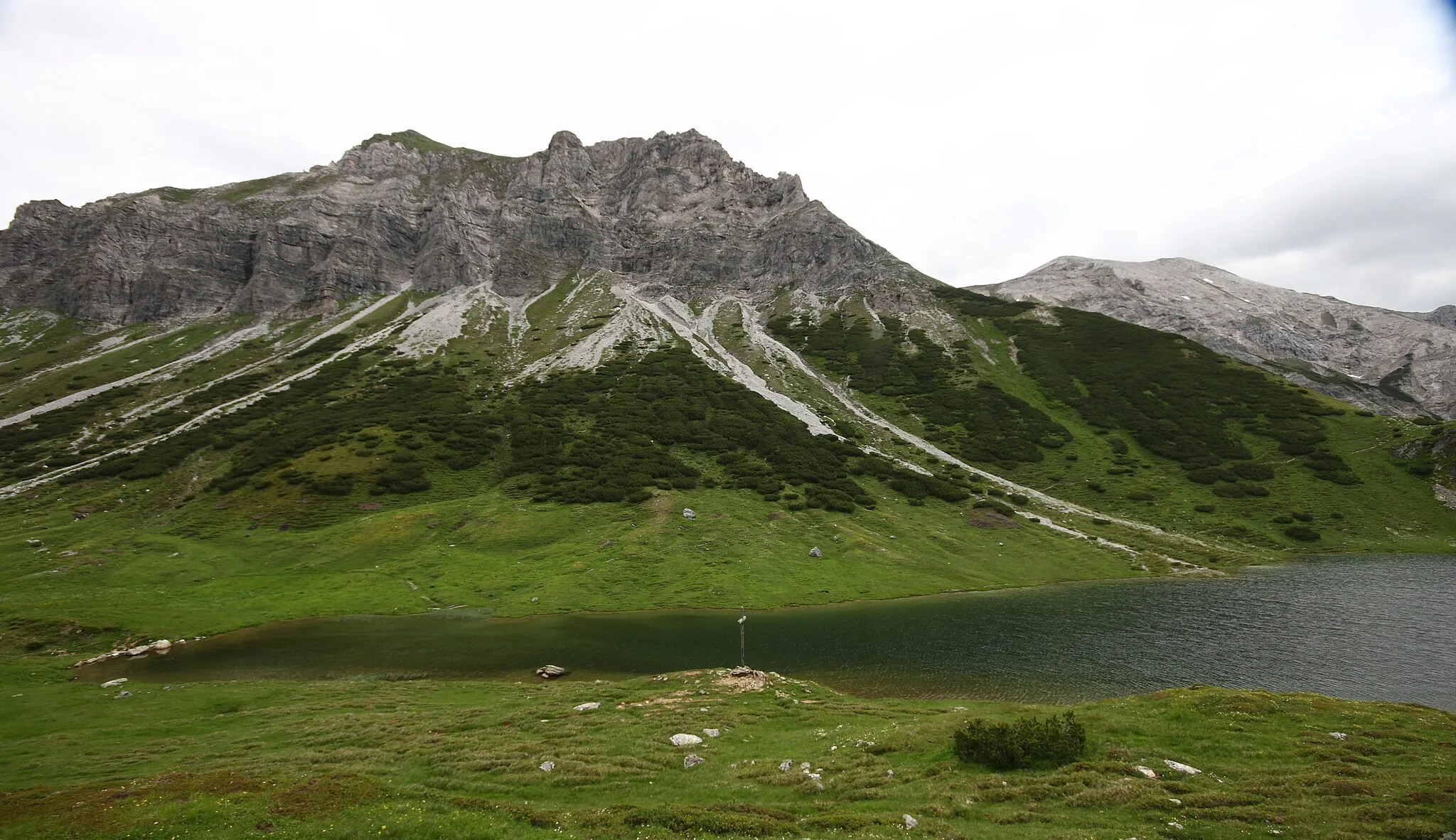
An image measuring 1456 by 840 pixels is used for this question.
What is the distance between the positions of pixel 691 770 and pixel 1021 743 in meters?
12.5

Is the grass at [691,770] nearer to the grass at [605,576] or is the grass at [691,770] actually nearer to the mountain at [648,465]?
the grass at [605,576]

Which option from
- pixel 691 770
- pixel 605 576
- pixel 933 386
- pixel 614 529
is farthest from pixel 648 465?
pixel 933 386

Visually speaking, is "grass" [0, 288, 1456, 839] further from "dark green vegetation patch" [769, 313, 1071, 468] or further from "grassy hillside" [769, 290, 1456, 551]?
"dark green vegetation patch" [769, 313, 1071, 468]

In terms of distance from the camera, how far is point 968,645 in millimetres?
45781

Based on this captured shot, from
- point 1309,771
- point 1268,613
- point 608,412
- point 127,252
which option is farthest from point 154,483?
point 127,252

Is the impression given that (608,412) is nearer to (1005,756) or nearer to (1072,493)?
(1072,493)

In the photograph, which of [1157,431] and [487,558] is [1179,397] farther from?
[487,558]

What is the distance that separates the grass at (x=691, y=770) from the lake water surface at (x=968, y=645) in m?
7.87

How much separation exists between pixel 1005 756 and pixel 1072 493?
9138 cm

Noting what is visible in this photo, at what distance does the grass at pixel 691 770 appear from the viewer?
16656 millimetres

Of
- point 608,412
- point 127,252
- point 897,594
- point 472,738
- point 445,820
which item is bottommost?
point 897,594

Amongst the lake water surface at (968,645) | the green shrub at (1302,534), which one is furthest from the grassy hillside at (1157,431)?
the lake water surface at (968,645)

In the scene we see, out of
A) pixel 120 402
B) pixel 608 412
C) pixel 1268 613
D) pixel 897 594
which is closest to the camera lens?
pixel 1268 613

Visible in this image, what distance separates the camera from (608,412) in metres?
117
